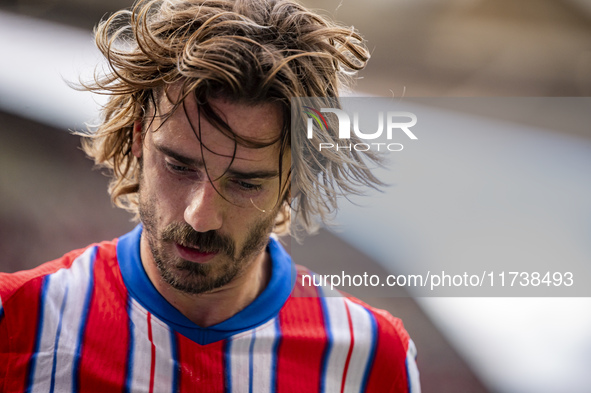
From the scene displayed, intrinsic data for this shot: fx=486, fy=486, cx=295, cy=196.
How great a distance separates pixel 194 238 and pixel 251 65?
28 cm

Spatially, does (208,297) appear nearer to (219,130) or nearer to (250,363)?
(250,363)

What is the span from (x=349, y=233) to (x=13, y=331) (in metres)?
0.58

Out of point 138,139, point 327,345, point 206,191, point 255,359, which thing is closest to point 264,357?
point 255,359

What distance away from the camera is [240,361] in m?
0.84

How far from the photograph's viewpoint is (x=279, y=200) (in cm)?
84

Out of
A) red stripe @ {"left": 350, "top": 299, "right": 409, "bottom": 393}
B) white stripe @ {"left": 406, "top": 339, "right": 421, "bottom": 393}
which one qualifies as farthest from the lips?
white stripe @ {"left": 406, "top": 339, "right": 421, "bottom": 393}

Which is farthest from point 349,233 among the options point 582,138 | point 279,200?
point 582,138

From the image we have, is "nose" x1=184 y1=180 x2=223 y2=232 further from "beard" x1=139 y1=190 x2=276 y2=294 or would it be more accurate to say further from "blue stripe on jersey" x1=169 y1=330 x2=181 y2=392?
"blue stripe on jersey" x1=169 y1=330 x2=181 y2=392

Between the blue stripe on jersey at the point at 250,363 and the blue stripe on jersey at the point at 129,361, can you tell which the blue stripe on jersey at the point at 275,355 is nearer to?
the blue stripe on jersey at the point at 250,363

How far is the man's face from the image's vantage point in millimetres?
737

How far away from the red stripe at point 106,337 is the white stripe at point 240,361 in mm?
177

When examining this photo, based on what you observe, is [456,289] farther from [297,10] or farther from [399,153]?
[297,10]

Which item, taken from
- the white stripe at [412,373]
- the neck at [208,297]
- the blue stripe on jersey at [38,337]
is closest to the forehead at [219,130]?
the neck at [208,297]

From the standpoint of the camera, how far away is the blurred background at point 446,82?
94 centimetres
